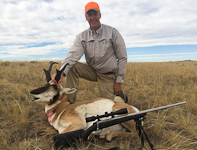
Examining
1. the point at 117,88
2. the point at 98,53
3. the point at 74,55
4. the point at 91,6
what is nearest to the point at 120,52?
the point at 98,53

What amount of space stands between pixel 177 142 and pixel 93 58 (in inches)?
118

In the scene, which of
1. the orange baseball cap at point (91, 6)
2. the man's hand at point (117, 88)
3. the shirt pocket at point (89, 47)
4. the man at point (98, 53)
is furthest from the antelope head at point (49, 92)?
the orange baseball cap at point (91, 6)

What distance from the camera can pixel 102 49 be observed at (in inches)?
169

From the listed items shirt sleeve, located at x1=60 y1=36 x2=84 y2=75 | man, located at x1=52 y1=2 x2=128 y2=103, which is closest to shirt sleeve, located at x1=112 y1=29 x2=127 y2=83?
man, located at x1=52 y1=2 x2=128 y2=103

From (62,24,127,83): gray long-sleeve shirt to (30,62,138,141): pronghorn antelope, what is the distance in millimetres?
1317

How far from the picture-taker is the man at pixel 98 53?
14.0 feet

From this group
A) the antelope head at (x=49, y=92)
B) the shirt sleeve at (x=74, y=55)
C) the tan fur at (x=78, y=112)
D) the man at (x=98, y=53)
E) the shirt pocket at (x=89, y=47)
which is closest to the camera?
the tan fur at (x=78, y=112)

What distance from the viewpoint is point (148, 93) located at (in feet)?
17.5

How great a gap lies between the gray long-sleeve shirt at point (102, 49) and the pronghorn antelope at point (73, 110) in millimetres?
1317

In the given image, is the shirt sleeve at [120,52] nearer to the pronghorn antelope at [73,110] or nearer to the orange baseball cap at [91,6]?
the orange baseball cap at [91,6]

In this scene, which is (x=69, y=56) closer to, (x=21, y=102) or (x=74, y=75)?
(x=74, y=75)

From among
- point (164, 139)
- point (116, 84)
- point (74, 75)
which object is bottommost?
point (164, 139)

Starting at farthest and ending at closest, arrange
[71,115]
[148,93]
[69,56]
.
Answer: [148,93], [69,56], [71,115]

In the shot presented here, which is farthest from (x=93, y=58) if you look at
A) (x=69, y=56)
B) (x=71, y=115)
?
(x=71, y=115)
